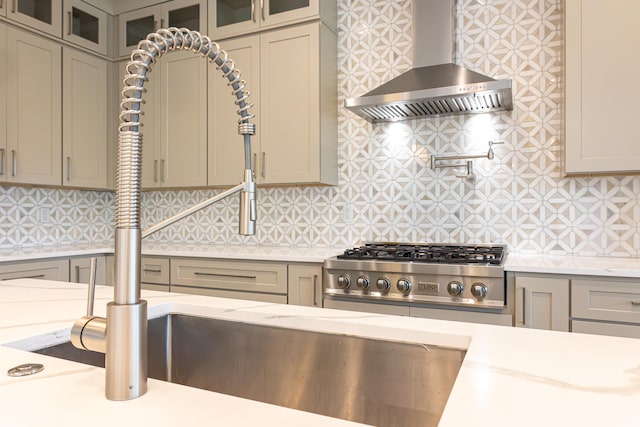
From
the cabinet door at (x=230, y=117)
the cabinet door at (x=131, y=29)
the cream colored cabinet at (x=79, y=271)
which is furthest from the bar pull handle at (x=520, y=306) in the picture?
the cabinet door at (x=131, y=29)

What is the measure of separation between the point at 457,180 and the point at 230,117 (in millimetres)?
1539

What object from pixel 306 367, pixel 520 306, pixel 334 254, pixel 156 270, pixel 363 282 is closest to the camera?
pixel 306 367

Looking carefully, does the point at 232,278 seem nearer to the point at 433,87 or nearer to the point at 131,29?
the point at 433,87

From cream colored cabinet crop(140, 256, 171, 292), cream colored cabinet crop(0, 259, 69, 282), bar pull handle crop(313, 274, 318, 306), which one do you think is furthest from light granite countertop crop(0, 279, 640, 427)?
cream colored cabinet crop(140, 256, 171, 292)

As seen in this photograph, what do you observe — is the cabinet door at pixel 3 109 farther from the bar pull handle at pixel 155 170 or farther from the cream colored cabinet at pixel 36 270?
the bar pull handle at pixel 155 170

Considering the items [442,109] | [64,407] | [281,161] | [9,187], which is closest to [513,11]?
[442,109]

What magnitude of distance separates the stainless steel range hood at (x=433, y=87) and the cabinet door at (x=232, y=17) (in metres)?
0.97

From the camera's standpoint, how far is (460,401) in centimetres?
55

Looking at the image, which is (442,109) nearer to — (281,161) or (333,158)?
(333,158)

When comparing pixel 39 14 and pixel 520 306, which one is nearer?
pixel 520 306

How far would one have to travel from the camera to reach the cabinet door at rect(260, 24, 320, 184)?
9.18ft

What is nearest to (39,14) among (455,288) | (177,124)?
(177,124)

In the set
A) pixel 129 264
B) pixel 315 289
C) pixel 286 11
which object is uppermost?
pixel 286 11

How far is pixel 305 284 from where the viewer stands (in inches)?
98.2
